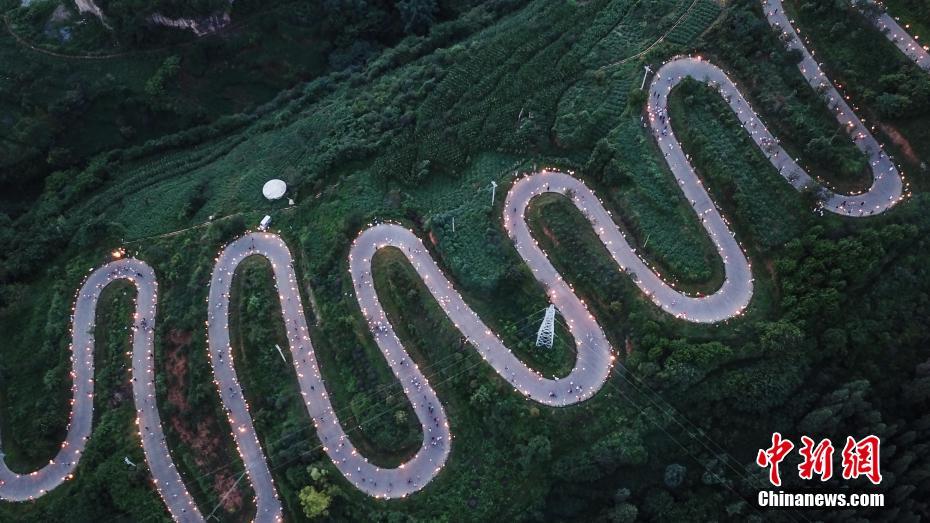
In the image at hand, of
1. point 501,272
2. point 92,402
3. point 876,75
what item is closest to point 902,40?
point 876,75

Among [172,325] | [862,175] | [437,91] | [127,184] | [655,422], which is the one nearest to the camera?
[655,422]

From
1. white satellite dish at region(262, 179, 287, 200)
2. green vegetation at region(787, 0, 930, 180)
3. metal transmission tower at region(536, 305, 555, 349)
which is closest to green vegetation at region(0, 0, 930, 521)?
green vegetation at region(787, 0, 930, 180)

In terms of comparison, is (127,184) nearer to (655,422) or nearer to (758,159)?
(655,422)

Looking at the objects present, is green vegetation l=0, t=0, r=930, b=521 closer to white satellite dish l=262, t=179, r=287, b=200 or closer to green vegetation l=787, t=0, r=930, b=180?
green vegetation l=787, t=0, r=930, b=180

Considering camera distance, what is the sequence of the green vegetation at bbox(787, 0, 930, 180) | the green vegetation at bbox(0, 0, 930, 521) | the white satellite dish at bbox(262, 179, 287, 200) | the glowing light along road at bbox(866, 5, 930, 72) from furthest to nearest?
the white satellite dish at bbox(262, 179, 287, 200) → the glowing light along road at bbox(866, 5, 930, 72) → the green vegetation at bbox(787, 0, 930, 180) → the green vegetation at bbox(0, 0, 930, 521)

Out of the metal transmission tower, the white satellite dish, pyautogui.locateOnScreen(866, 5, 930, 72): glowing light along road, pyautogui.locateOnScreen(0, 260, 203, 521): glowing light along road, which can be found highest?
the white satellite dish

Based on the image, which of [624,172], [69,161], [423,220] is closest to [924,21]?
[624,172]
